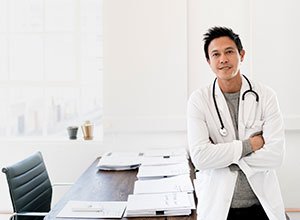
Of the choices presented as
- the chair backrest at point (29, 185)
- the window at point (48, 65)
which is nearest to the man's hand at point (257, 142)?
the chair backrest at point (29, 185)

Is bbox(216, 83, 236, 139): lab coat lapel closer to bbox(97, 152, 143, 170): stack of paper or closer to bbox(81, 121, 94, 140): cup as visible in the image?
bbox(97, 152, 143, 170): stack of paper

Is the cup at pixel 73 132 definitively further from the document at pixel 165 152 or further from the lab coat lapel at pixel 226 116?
the lab coat lapel at pixel 226 116

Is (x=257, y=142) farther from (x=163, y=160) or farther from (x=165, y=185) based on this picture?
(x=163, y=160)

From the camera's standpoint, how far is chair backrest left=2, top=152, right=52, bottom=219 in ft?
7.37

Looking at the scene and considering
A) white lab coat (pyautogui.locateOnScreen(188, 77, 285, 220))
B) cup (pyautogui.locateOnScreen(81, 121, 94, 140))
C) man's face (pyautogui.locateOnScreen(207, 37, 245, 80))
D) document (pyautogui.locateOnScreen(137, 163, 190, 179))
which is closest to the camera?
white lab coat (pyautogui.locateOnScreen(188, 77, 285, 220))

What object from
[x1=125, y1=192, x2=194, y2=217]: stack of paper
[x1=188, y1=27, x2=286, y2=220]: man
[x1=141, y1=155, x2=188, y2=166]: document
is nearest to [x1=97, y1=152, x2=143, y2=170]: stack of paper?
[x1=141, y1=155, x2=188, y2=166]: document

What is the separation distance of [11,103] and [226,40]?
92.1 inches

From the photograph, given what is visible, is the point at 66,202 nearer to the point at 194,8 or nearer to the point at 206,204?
the point at 206,204

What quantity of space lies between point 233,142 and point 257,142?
12 cm

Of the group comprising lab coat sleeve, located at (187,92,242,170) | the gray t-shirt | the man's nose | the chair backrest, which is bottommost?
the chair backrest

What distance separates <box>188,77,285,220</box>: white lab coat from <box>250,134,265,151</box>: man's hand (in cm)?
2

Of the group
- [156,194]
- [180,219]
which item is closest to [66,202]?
[156,194]

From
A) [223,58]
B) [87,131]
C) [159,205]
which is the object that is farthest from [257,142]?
[87,131]

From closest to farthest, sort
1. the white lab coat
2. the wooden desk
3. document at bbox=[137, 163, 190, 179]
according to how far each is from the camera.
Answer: the white lab coat
the wooden desk
document at bbox=[137, 163, 190, 179]
